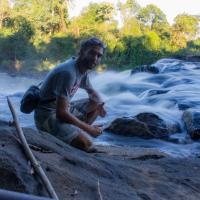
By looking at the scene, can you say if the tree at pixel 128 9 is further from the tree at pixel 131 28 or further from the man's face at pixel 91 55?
the man's face at pixel 91 55

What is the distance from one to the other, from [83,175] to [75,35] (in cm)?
3355

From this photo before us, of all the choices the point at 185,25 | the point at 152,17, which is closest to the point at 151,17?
the point at 152,17

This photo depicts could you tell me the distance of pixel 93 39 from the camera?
443cm

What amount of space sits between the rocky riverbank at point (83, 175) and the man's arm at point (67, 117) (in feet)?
1.02

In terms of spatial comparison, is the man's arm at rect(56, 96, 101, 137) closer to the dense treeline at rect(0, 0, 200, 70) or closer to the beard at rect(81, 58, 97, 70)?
the beard at rect(81, 58, 97, 70)

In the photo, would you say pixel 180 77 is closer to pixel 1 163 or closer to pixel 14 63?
pixel 1 163

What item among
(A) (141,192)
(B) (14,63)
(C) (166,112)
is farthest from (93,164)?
(B) (14,63)

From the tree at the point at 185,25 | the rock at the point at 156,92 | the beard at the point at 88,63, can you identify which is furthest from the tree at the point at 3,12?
the beard at the point at 88,63

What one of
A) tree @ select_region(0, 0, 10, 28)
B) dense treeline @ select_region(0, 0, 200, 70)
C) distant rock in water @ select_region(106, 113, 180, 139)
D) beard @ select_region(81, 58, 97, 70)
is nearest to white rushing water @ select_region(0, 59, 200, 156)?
distant rock in water @ select_region(106, 113, 180, 139)

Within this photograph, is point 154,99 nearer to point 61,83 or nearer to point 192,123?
point 192,123

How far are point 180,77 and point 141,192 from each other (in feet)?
48.6

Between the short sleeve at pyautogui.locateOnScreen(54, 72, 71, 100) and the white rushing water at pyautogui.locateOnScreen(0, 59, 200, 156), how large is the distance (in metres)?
3.61

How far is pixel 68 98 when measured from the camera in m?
4.36

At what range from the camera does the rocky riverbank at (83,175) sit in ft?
9.40
